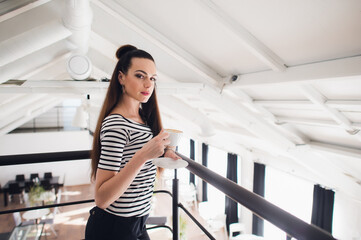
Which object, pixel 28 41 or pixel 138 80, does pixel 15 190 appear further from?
pixel 138 80

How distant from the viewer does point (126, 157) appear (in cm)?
87

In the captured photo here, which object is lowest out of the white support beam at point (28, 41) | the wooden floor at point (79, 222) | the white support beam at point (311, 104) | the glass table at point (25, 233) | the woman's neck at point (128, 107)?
the wooden floor at point (79, 222)

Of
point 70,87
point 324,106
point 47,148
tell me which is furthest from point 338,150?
point 47,148

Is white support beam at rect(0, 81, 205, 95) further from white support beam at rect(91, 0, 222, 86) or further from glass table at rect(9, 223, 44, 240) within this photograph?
glass table at rect(9, 223, 44, 240)

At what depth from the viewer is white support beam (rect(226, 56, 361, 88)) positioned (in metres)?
1.72

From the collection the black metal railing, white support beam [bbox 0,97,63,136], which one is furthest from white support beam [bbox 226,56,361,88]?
white support beam [bbox 0,97,63,136]

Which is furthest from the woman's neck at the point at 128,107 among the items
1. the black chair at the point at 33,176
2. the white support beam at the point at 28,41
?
the black chair at the point at 33,176

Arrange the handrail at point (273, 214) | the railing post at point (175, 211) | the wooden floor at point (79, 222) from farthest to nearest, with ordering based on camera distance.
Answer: the wooden floor at point (79, 222)
the railing post at point (175, 211)
the handrail at point (273, 214)

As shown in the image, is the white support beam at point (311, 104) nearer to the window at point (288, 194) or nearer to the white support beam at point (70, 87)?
the white support beam at point (70, 87)

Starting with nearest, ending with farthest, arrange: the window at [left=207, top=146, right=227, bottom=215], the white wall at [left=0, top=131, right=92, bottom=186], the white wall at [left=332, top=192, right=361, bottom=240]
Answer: the white wall at [left=332, top=192, right=361, bottom=240] < the window at [left=207, top=146, right=227, bottom=215] < the white wall at [left=0, top=131, right=92, bottom=186]

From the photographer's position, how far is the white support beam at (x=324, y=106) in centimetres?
236

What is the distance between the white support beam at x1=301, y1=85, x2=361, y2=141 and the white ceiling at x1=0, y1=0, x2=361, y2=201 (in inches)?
0.4

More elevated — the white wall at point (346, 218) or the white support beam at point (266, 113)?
the white support beam at point (266, 113)

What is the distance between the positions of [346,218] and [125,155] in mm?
5187
